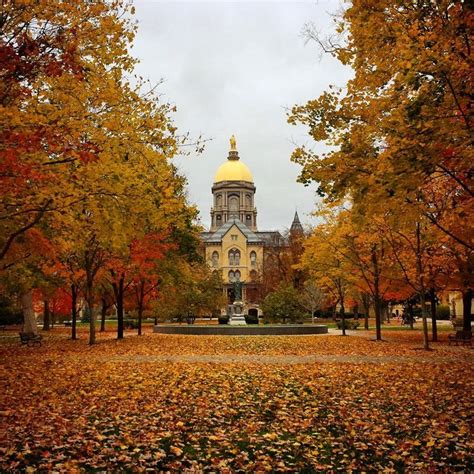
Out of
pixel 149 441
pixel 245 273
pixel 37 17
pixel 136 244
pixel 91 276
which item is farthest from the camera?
pixel 245 273

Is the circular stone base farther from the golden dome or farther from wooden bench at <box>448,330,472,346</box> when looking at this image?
the golden dome

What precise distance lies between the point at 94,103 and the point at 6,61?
90.1 inches

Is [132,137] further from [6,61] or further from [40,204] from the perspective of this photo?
[6,61]

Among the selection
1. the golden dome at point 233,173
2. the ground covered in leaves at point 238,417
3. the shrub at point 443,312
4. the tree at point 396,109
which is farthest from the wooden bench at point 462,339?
the golden dome at point 233,173

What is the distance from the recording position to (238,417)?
23.7ft

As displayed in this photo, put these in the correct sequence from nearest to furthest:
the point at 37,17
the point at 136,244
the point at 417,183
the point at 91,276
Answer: the point at 417,183 → the point at 37,17 → the point at 91,276 → the point at 136,244

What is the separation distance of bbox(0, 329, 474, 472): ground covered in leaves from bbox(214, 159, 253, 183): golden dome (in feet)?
321

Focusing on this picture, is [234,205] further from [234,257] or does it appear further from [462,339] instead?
[462,339]

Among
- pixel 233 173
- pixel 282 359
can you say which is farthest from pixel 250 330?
pixel 233 173

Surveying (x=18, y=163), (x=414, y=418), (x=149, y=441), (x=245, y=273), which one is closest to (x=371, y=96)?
(x=414, y=418)

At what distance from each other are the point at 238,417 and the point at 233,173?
Answer: 104 m

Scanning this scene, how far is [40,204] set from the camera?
1041 centimetres

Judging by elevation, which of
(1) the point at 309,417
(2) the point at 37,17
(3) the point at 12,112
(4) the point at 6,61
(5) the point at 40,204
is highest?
(2) the point at 37,17

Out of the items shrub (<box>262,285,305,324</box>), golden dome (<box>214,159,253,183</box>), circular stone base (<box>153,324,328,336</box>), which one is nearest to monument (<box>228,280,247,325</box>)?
shrub (<box>262,285,305,324</box>)
